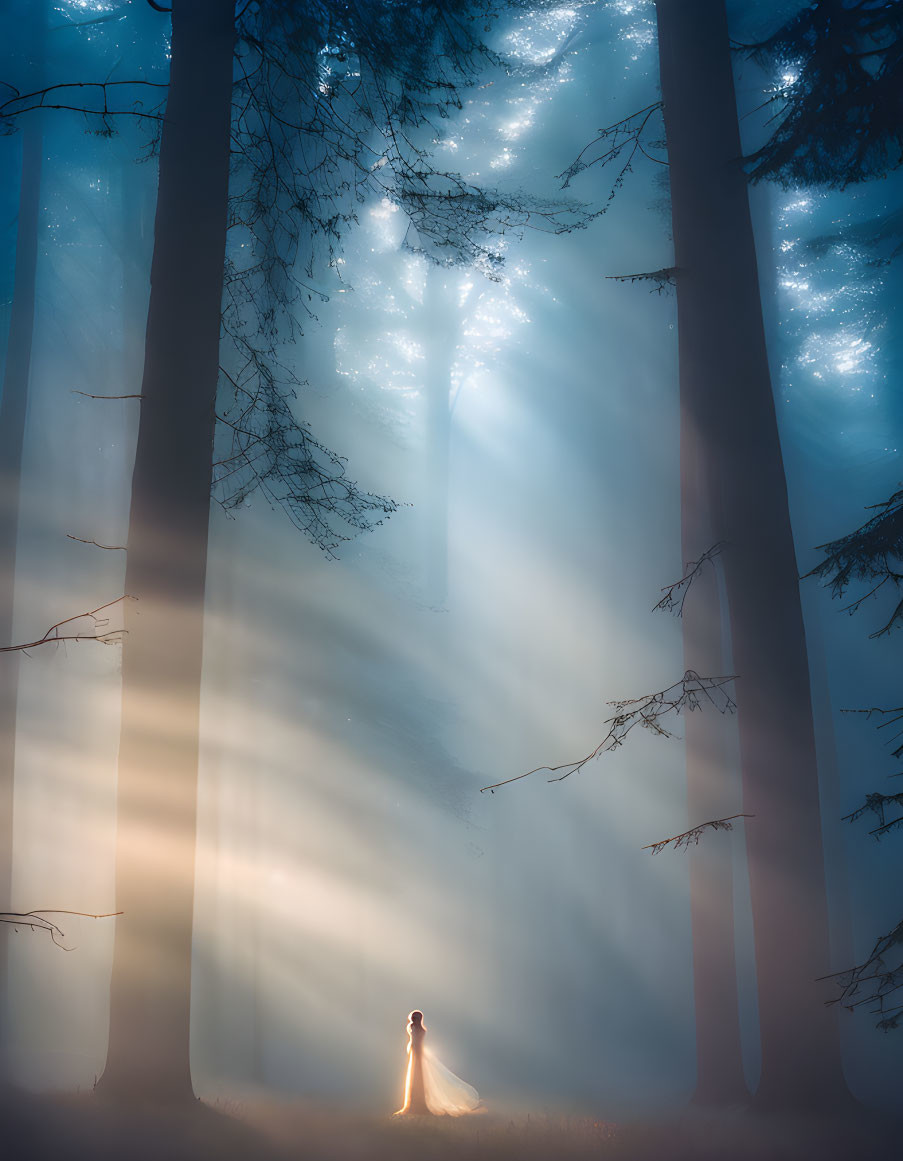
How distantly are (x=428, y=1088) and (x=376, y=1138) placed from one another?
696 mm

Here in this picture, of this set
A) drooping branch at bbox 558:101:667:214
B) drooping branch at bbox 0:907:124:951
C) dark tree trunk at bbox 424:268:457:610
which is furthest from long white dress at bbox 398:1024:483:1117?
drooping branch at bbox 558:101:667:214

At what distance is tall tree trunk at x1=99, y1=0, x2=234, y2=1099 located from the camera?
→ 293cm

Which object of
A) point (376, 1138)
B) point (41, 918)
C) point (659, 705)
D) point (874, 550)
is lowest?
point (376, 1138)

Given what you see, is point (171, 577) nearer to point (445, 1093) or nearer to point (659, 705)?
point (659, 705)

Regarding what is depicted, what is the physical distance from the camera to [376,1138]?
2891 mm

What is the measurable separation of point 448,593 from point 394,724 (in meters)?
1.71

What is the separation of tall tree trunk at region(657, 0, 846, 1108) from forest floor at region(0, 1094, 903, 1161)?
0.16m

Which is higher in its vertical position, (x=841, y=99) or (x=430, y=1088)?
(x=841, y=99)

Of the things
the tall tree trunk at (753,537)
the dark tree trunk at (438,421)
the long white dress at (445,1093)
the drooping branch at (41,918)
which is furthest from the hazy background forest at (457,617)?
the drooping branch at (41,918)

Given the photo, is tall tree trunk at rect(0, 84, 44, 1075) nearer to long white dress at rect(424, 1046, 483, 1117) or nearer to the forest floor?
the forest floor

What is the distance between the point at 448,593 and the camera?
7.95 metres

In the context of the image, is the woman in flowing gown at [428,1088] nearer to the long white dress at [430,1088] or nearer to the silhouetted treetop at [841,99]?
the long white dress at [430,1088]

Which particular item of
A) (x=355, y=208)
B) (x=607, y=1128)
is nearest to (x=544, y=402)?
(x=355, y=208)

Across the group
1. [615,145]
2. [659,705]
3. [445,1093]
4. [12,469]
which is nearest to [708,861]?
[659,705]
